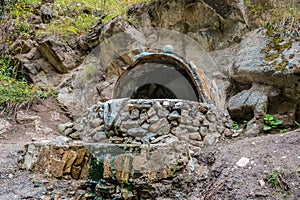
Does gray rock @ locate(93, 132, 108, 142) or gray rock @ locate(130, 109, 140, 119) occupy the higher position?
gray rock @ locate(130, 109, 140, 119)

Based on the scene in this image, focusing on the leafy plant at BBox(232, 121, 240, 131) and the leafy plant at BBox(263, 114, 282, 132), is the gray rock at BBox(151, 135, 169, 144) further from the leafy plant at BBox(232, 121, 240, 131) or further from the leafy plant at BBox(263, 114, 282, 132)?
the leafy plant at BBox(263, 114, 282, 132)

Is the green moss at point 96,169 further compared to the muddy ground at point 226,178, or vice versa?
the green moss at point 96,169

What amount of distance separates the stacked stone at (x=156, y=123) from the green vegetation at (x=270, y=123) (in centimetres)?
77

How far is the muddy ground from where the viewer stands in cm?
197

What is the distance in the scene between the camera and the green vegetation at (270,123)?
349 cm

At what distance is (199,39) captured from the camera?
19.6 feet

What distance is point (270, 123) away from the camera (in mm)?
3545

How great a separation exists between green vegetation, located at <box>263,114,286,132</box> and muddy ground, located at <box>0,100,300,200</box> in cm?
82

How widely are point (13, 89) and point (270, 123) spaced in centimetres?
553

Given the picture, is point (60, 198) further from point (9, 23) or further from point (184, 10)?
point (9, 23)

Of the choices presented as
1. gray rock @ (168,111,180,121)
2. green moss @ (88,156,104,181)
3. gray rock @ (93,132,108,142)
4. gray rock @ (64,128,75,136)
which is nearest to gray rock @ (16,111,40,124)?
gray rock @ (64,128,75,136)

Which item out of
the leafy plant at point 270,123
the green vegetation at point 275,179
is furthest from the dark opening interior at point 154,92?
the green vegetation at point 275,179

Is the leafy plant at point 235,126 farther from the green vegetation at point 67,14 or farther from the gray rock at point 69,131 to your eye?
the green vegetation at point 67,14

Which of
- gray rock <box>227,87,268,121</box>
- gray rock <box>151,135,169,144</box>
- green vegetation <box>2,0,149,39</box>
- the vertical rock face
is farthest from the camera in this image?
green vegetation <box>2,0,149,39</box>
